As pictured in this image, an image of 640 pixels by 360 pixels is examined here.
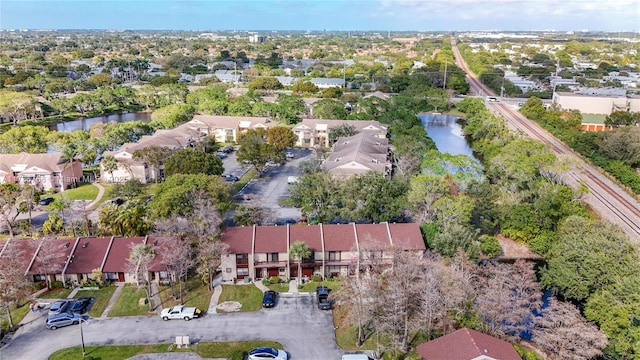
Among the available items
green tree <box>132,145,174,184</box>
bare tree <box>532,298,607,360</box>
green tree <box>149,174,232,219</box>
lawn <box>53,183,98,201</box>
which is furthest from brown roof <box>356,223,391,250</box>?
lawn <box>53,183,98,201</box>

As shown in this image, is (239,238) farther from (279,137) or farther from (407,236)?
(279,137)

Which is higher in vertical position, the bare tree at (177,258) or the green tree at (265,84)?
the green tree at (265,84)

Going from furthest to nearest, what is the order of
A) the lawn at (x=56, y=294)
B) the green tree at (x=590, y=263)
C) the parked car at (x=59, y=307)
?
the lawn at (x=56, y=294) → the parked car at (x=59, y=307) → the green tree at (x=590, y=263)

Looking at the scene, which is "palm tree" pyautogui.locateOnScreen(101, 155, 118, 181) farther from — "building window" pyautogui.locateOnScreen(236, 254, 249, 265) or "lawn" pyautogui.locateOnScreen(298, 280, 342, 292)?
"lawn" pyautogui.locateOnScreen(298, 280, 342, 292)

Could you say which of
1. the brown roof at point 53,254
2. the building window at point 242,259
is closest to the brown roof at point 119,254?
the brown roof at point 53,254

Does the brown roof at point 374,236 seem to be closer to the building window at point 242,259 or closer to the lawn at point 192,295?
the building window at point 242,259

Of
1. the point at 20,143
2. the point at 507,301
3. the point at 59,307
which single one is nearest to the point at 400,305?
the point at 507,301
